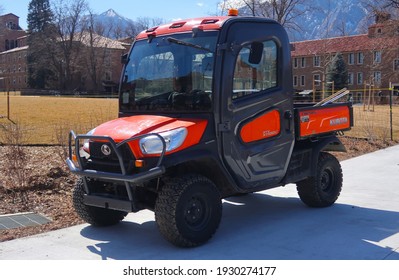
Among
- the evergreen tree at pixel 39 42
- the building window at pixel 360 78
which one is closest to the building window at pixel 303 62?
the building window at pixel 360 78

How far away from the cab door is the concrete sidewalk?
658 mm

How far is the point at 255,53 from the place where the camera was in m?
5.79

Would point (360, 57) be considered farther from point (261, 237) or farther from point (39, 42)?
point (261, 237)

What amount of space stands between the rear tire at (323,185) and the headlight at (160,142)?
262cm

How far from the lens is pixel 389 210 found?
277 inches

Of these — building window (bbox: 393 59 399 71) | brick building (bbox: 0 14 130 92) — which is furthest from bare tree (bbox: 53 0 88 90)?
building window (bbox: 393 59 399 71)

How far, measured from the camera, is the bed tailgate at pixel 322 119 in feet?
21.4

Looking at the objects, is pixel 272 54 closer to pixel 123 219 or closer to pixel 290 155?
pixel 290 155

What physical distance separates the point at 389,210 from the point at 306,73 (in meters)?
74.6

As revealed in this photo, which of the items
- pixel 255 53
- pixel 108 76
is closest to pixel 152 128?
pixel 255 53

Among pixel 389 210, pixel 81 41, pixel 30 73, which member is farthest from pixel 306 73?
pixel 389 210

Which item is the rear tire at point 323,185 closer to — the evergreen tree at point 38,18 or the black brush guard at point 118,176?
the black brush guard at point 118,176

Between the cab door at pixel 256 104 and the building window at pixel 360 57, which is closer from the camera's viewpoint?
the cab door at pixel 256 104

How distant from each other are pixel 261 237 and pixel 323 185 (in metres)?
1.96
